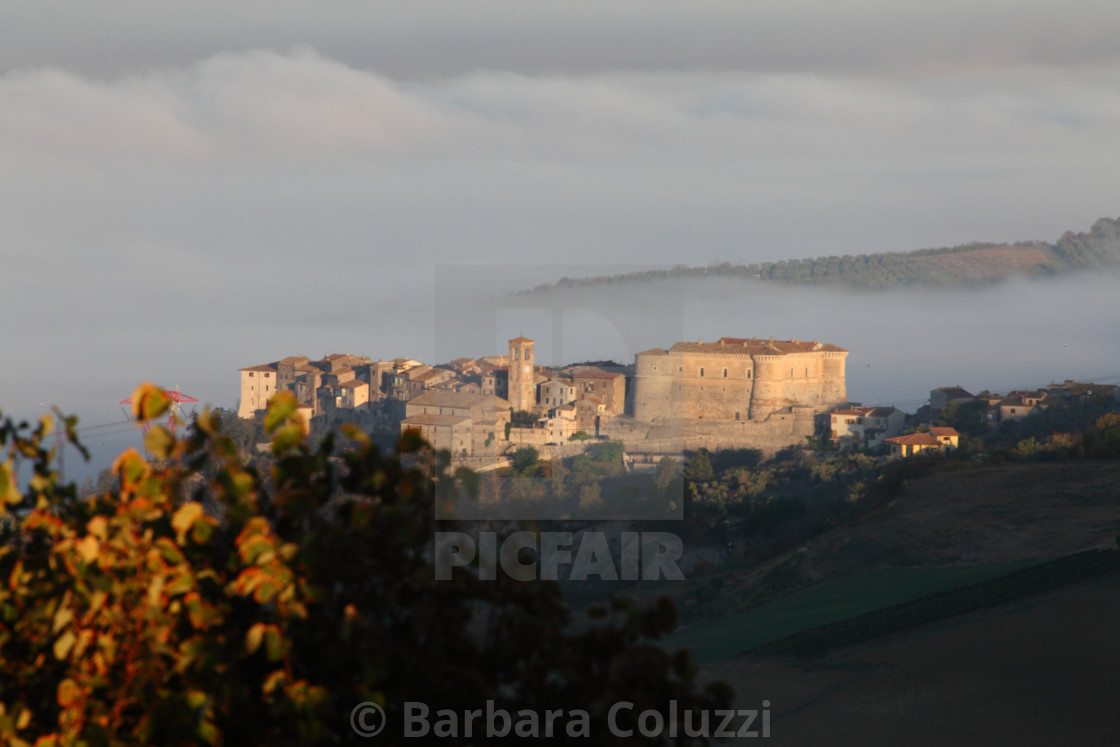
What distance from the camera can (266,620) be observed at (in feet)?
8.50

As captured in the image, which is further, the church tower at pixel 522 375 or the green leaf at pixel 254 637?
the church tower at pixel 522 375

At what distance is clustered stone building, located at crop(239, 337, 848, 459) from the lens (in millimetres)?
36250

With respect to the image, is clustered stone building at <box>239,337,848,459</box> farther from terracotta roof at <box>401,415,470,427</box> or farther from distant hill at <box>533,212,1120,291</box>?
distant hill at <box>533,212,1120,291</box>

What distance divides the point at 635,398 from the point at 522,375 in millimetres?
4200

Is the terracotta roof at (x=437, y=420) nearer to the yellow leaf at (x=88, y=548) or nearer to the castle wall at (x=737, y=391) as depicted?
the castle wall at (x=737, y=391)

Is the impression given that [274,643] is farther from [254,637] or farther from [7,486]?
[7,486]

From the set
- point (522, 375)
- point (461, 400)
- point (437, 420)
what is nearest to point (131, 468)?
point (437, 420)

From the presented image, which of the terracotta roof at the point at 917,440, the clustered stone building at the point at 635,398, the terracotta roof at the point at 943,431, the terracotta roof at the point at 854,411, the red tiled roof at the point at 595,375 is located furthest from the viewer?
the red tiled roof at the point at 595,375

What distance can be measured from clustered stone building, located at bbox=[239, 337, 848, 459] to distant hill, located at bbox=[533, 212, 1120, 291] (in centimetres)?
3398

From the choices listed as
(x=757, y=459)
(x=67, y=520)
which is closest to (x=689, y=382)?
(x=757, y=459)

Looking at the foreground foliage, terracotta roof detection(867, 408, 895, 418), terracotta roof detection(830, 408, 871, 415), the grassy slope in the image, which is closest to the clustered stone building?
terracotta roof detection(830, 408, 871, 415)

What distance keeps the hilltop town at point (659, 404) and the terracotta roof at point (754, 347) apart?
6 cm

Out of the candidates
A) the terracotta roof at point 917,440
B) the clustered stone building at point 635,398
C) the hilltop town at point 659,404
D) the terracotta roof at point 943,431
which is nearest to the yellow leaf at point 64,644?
the hilltop town at point 659,404

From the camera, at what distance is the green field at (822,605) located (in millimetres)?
12672
